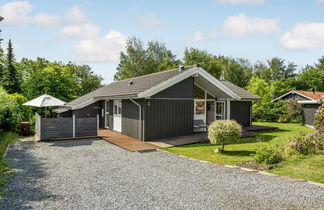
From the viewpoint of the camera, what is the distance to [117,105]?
16094 mm

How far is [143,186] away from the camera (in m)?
5.95

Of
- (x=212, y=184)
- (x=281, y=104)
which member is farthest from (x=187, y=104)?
(x=281, y=104)

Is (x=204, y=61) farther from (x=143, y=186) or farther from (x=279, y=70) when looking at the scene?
(x=143, y=186)

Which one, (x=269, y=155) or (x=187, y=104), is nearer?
(x=269, y=155)

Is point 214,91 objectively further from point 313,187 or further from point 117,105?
point 313,187

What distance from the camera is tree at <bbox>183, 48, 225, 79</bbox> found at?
43.1m

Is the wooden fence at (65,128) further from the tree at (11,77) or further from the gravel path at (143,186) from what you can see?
the tree at (11,77)

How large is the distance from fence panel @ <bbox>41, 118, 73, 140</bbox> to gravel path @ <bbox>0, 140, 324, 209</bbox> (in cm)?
357

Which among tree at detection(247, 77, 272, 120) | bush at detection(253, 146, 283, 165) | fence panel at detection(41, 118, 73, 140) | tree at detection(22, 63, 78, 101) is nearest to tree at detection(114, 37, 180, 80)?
→ tree at detection(22, 63, 78, 101)

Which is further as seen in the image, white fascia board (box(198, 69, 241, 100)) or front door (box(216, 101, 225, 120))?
front door (box(216, 101, 225, 120))

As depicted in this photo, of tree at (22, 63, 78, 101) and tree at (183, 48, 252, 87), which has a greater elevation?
tree at (183, 48, 252, 87)

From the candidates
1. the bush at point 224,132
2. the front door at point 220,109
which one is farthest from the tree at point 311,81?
the bush at point 224,132

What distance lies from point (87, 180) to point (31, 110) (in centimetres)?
1603

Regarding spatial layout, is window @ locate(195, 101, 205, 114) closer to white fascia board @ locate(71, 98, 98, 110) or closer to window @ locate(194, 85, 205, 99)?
window @ locate(194, 85, 205, 99)
